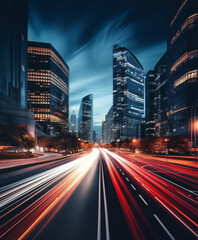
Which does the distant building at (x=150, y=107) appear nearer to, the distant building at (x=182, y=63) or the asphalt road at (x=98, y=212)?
the distant building at (x=182, y=63)

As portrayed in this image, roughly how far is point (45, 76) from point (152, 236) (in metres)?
142

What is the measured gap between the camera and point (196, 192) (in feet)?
34.6

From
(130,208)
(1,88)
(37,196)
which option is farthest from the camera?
(1,88)

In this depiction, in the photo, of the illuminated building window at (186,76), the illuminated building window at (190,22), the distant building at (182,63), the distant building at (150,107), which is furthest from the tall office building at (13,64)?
the distant building at (150,107)

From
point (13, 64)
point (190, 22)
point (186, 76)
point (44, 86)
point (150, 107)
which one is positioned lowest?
point (186, 76)

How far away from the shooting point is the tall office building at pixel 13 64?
1886 inches

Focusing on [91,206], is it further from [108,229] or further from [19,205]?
[19,205]

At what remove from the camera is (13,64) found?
215ft

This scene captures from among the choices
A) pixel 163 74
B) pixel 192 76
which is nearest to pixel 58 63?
pixel 163 74

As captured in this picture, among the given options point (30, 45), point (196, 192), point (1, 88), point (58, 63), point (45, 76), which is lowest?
point (196, 192)

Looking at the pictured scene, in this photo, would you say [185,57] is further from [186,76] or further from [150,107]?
[150,107]

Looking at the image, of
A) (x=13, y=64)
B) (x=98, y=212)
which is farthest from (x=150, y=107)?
(x=98, y=212)

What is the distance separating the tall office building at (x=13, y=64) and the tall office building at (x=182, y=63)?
7631 cm

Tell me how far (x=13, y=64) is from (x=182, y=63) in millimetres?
94768
